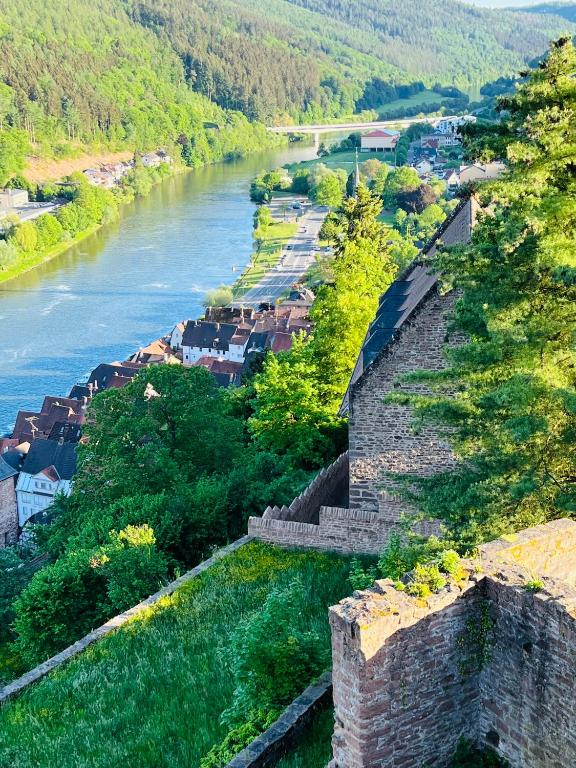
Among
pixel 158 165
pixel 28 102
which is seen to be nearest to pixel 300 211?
pixel 158 165

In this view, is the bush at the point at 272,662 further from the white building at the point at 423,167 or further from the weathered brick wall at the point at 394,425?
the white building at the point at 423,167

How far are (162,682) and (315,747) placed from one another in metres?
4.13

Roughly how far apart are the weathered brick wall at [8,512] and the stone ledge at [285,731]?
37781mm

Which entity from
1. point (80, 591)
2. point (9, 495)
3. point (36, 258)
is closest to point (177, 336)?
point (9, 495)

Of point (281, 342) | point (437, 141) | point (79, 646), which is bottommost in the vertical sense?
point (281, 342)

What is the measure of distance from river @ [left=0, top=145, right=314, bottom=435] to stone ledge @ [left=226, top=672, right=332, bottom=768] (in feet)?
155

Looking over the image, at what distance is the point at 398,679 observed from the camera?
8.17m

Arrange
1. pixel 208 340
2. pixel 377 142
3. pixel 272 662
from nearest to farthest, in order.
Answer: pixel 272 662 < pixel 208 340 < pixel 377 142

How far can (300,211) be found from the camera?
387ft

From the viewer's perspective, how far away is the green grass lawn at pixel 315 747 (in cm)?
1064

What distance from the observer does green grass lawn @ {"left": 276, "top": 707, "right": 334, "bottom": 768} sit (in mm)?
10641

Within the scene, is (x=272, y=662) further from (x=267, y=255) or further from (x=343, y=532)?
(x=267, y=255)

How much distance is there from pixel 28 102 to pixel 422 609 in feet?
506

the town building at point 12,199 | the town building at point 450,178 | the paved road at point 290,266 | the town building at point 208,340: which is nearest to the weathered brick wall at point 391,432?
the town building at point 208,340
